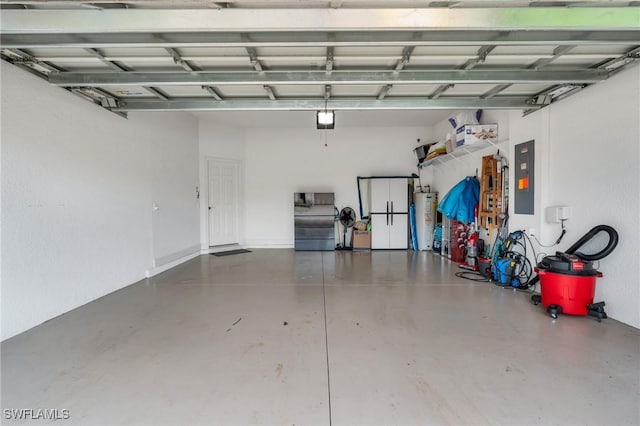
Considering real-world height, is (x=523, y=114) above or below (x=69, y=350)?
above

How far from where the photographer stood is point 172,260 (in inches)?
208

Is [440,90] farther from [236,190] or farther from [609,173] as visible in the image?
[236,190]

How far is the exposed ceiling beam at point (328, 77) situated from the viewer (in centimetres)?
278

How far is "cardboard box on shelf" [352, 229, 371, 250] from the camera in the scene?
690 cm

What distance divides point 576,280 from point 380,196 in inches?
170

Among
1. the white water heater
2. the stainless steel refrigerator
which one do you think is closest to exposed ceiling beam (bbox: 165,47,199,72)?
the stainless steel refrigerator

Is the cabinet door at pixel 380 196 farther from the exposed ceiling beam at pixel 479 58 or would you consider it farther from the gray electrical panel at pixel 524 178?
the exposed ceiling beam at pixel 479 58

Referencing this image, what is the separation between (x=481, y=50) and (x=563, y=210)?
2207mm

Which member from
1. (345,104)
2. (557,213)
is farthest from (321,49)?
(557,213)

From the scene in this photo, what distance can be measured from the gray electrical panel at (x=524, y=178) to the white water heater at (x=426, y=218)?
2.56m

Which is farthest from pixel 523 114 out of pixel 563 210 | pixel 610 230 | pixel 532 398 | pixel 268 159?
pixel 268 159

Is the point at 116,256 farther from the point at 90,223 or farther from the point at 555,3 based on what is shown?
the point at 555,3

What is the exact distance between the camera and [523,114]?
12.8 ft

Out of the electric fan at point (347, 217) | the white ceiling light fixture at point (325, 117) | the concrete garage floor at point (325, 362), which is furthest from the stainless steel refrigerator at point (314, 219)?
the concrete garage floor at point (325, 362)
